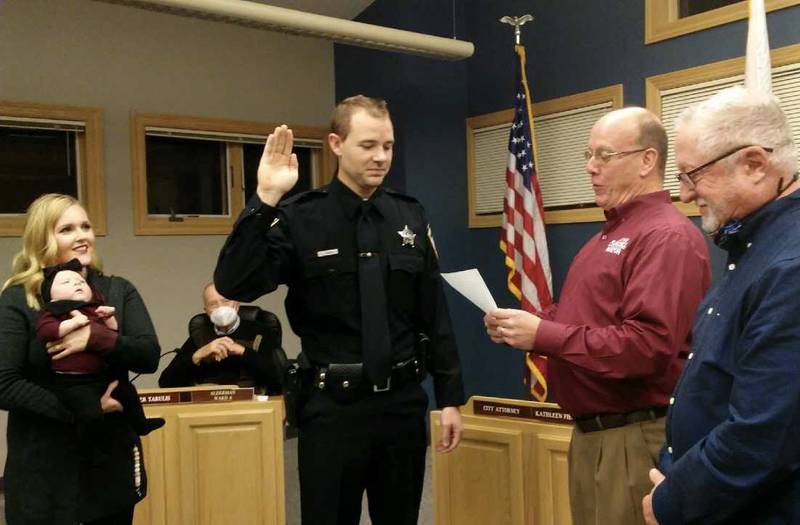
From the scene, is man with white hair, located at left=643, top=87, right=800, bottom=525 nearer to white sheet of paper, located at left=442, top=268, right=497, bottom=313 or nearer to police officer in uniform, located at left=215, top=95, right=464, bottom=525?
white sheet of paper, located at left=442, top=268, right=497, bottom=313

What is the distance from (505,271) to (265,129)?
6.08 ft

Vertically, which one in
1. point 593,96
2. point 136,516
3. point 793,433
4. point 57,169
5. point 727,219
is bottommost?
point 136,516

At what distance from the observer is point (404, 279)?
2.11 meters

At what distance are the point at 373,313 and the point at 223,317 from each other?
5.61 ft

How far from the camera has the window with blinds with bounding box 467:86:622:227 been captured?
419 cm

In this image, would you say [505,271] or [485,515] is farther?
[505,271]

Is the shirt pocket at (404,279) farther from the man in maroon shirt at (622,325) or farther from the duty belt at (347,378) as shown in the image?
Result: the man in maroon shirt at (622,325)

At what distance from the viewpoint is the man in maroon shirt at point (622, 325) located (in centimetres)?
166

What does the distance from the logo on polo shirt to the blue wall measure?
247 centimetres

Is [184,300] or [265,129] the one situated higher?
[265,129]

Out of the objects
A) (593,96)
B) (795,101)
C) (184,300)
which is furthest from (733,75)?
(184,300)

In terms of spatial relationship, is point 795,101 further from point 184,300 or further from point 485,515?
point 184,300

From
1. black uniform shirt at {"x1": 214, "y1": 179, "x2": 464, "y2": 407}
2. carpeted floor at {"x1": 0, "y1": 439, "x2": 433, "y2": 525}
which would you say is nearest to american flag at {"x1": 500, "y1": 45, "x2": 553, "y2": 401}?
carpeted floor at {"x1": 0, "y1": 439, "x2": 433, "y2": 525}

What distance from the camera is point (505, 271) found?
4801 mm
